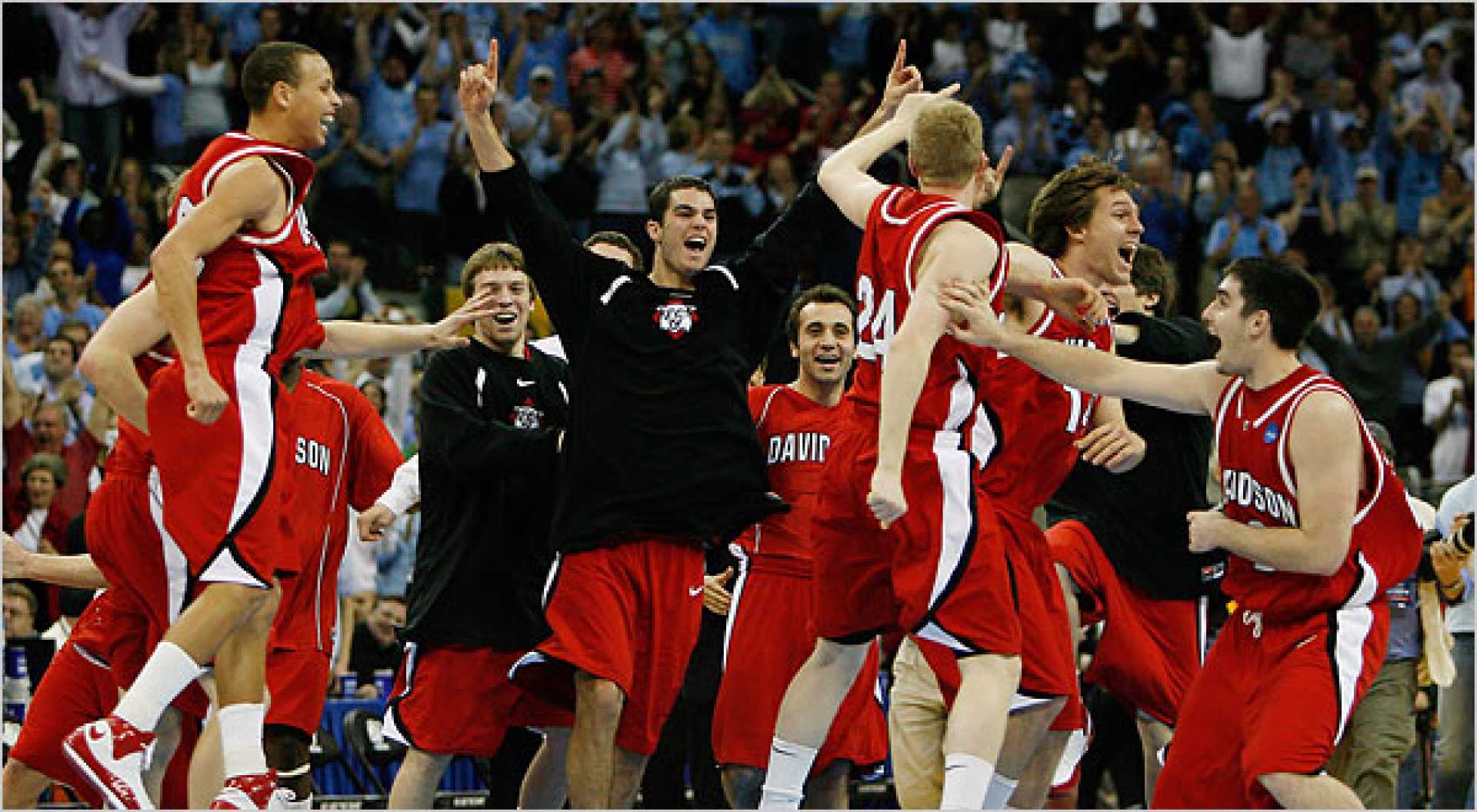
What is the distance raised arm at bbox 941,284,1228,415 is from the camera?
7.29 m

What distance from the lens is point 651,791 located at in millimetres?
11523

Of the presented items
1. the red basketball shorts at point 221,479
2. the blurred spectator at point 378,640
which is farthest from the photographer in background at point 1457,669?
the red basketball shorts at point 221,479

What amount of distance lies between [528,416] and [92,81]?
12.0m

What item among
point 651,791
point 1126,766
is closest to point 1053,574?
point 651,791

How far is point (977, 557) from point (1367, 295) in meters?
12.8

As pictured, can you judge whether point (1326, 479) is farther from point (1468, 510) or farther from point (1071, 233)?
point (1468, 510)

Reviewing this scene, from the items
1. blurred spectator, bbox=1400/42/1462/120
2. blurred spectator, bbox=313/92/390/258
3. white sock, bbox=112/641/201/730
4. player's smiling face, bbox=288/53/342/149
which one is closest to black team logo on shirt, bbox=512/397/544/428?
player's smiling face, bbox=288/53/342/149

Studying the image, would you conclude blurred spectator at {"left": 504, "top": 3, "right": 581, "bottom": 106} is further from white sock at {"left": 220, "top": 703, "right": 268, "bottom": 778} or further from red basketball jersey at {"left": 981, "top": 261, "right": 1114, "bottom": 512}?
white sock at {"left": 220, "top": 703, "right": 268, "bottom": 778}

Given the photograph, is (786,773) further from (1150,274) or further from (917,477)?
(1150,274)

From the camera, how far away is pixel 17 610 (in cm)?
1248

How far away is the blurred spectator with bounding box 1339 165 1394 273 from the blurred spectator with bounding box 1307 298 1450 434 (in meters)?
1.18

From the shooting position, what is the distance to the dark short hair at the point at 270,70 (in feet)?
25.0

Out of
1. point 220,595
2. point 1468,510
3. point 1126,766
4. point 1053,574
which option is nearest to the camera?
point 220,595

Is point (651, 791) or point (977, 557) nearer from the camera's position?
point (977, 557)
